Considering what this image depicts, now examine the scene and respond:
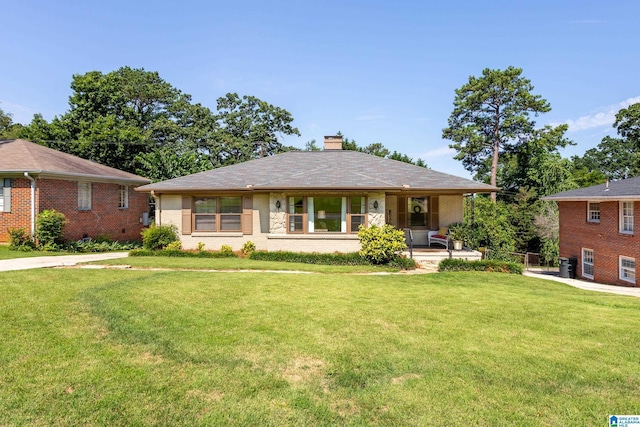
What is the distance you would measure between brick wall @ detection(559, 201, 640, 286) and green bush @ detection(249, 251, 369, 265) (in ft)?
38.9

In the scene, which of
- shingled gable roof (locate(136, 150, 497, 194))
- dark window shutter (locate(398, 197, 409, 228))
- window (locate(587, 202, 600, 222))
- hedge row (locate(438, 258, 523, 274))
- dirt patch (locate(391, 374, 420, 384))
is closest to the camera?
dirt patch (locate(391, 374, 420, 384))

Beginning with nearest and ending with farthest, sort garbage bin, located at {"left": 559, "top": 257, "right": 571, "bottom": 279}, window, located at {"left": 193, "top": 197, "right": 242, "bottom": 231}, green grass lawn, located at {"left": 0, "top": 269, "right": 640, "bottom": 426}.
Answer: green grass lawn, located at {"left": 0, "top": 269, "right": 640, "bottom": 426}, window, located at {"left": 193, "top": 197, "right": 242, "bottom": 231}, garbage bin, located at {"left": 559, "top": 257, "right": 571, "bottom": 279}

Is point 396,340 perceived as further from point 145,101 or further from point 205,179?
point 145,101

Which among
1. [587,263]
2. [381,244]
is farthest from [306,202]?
[587,263]

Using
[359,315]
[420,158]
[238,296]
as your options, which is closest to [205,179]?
[238,296]

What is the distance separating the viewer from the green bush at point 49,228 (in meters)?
14.1

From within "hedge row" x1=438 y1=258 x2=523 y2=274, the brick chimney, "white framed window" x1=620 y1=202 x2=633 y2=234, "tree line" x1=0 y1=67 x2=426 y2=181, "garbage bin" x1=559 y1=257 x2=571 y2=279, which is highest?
"tree line" x1=0 y1=67 x2=426 y2=181

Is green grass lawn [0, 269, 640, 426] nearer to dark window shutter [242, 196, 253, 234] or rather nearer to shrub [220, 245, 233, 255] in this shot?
shrub [220, 245, 233, 255]

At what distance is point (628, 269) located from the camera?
1487cm

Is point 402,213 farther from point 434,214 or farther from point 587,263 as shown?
point 587,263

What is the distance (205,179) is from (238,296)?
35.6ft

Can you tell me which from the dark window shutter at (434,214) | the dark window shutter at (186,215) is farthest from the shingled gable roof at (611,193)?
the dark window shutter at (186,215)

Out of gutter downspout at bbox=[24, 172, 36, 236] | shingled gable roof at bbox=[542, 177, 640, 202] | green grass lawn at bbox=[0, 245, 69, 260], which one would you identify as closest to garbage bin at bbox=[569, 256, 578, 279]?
shingled gable roof at bbox=[542, 177, 640, 202]

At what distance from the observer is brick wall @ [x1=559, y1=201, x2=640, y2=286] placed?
14.7 meters
